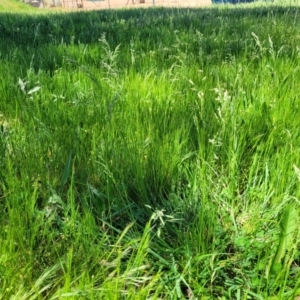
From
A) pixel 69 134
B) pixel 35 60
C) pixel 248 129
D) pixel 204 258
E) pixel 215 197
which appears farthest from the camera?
pixel 35 60

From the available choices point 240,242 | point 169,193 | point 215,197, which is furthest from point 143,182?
point 240,242

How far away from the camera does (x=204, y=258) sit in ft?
Answer: 2.65

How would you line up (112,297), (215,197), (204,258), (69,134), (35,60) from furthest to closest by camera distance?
(35,60) → (69,134) → (215,197) → (204,258) → (112,297)

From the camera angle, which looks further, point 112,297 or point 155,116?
point 155,116

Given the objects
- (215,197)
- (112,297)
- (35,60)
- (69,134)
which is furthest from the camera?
(35,60)

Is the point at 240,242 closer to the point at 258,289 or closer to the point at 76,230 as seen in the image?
the point at 258,289

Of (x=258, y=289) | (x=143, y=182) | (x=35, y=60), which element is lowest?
(x=258, y=289)

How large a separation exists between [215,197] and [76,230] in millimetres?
363

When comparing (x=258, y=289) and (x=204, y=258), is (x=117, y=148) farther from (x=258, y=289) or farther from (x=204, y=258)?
(x=258, y=289)

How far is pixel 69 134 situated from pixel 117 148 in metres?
0.18

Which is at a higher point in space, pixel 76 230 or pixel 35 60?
pixel 35 60

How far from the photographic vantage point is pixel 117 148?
3.46 feet

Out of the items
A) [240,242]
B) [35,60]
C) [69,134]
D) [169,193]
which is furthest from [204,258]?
[35,60]

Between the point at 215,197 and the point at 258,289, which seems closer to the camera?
the point at 258,289
